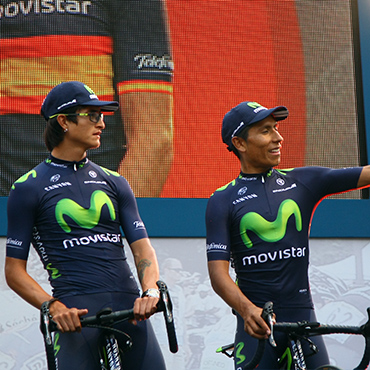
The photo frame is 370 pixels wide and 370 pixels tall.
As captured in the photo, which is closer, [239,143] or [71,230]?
[71,230]

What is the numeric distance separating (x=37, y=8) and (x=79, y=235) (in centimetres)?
338

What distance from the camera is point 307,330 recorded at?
2967 mm

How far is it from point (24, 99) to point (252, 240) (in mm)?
3251

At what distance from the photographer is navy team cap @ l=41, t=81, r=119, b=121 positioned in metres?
3.60

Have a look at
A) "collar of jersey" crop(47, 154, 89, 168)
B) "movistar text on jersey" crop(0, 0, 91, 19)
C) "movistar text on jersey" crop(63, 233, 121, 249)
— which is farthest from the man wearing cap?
"movistar text on jersey" crop(0, 0, 91, 19)

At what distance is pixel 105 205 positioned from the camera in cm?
350

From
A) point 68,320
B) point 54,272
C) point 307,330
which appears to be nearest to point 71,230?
point 54,272

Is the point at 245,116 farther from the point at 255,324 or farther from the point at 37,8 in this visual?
the point at 37,8

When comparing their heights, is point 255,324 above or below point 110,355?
above

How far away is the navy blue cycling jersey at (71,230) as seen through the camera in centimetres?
338

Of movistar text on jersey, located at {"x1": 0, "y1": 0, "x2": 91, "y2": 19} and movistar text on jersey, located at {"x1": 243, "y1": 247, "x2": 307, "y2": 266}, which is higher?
movistar text on jersey, located at {"x1": 0, "y1": 0, "x2": 91, "y2": 19}

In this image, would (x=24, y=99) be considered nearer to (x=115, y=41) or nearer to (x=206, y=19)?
(x=115, y=41)

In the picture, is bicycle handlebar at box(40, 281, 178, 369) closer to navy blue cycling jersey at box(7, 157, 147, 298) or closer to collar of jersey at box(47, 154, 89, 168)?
navy blue cycling jersey at box(7, 157, 147, 298)

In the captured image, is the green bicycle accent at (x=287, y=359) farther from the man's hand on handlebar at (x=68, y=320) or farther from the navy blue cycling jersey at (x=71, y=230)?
the man's hand on handlebar at (x=68, y=320)
